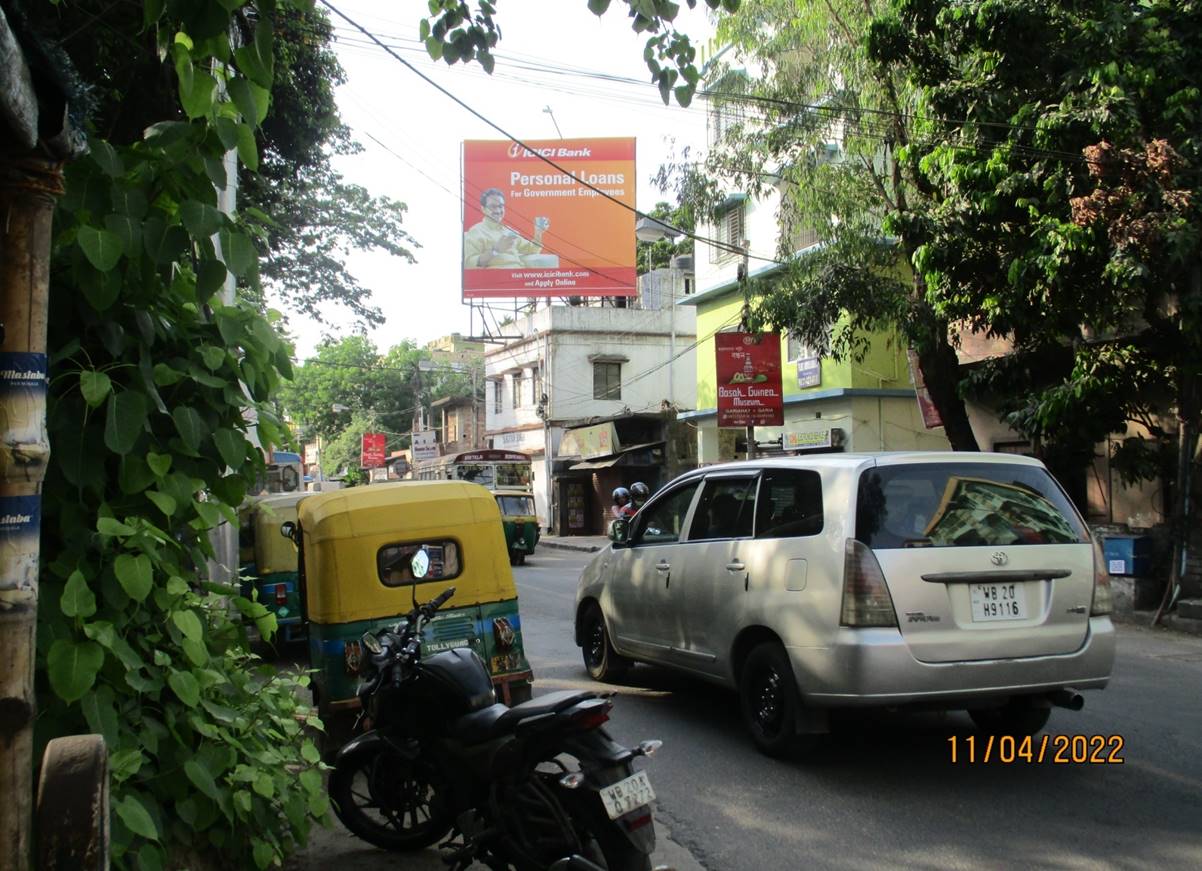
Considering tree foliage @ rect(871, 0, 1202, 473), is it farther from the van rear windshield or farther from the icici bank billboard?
the icici bank billboard

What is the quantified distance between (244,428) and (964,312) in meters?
11.4

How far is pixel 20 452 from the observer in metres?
2.61

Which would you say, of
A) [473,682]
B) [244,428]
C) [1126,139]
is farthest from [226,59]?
[1126,139]

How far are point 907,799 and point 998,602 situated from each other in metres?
1.14

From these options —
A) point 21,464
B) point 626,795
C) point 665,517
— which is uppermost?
point 21,464

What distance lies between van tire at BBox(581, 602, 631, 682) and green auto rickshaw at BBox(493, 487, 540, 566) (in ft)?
44.5

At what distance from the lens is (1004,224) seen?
42.4ft

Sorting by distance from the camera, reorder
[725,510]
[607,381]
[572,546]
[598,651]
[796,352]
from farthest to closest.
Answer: [607,381] < [572,546] < [796,352] < [598,651] < [725,510]

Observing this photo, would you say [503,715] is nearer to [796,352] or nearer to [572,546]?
[796,352]

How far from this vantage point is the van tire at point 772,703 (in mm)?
5672

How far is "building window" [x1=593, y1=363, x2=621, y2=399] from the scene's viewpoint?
39.3 meters

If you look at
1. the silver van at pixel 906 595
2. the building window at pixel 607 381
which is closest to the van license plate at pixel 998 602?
the silver van at pixel 906 595

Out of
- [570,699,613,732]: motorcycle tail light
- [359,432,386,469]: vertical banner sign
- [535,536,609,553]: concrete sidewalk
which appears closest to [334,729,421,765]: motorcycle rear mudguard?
[570,699,613,732]: motorcycle tail light
